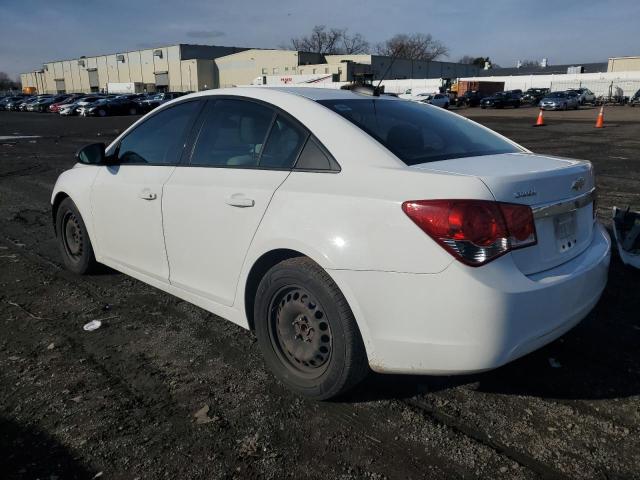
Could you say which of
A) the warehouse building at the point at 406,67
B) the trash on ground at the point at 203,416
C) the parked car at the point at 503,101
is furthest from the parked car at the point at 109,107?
the trash on ground at the point at 203,416

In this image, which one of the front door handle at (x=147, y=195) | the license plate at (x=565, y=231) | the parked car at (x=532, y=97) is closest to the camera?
the license plate at (x=565, y=231)

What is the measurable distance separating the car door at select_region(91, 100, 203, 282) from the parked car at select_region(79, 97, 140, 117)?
1671 inches

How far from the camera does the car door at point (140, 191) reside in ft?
11.6

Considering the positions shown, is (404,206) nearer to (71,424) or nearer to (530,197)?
(530,197)

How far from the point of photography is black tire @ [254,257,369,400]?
2.52 meters

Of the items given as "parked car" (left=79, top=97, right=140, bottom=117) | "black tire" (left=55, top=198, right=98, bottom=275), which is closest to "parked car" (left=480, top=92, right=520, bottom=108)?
"parked car" (left=79, top=97, right=140, bottom=117)

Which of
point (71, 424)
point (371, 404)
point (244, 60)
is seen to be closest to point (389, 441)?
point (371, 404)

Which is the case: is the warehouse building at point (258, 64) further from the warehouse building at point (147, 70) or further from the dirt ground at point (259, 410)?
the dirt ground at point (259, 410)

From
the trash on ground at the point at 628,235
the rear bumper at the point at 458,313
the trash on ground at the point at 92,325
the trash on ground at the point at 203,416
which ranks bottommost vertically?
the trash on ground at the point at 92,325

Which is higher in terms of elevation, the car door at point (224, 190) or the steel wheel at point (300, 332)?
the car door at point (224, 190)

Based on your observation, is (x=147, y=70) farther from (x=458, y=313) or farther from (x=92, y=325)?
(x=458, y=313)

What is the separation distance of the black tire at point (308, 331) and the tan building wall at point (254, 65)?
73.5m

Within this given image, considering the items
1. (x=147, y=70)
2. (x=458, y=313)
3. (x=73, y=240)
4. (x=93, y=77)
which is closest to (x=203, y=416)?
(x=458, y=313)

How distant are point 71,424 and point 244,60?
83.5 metres
